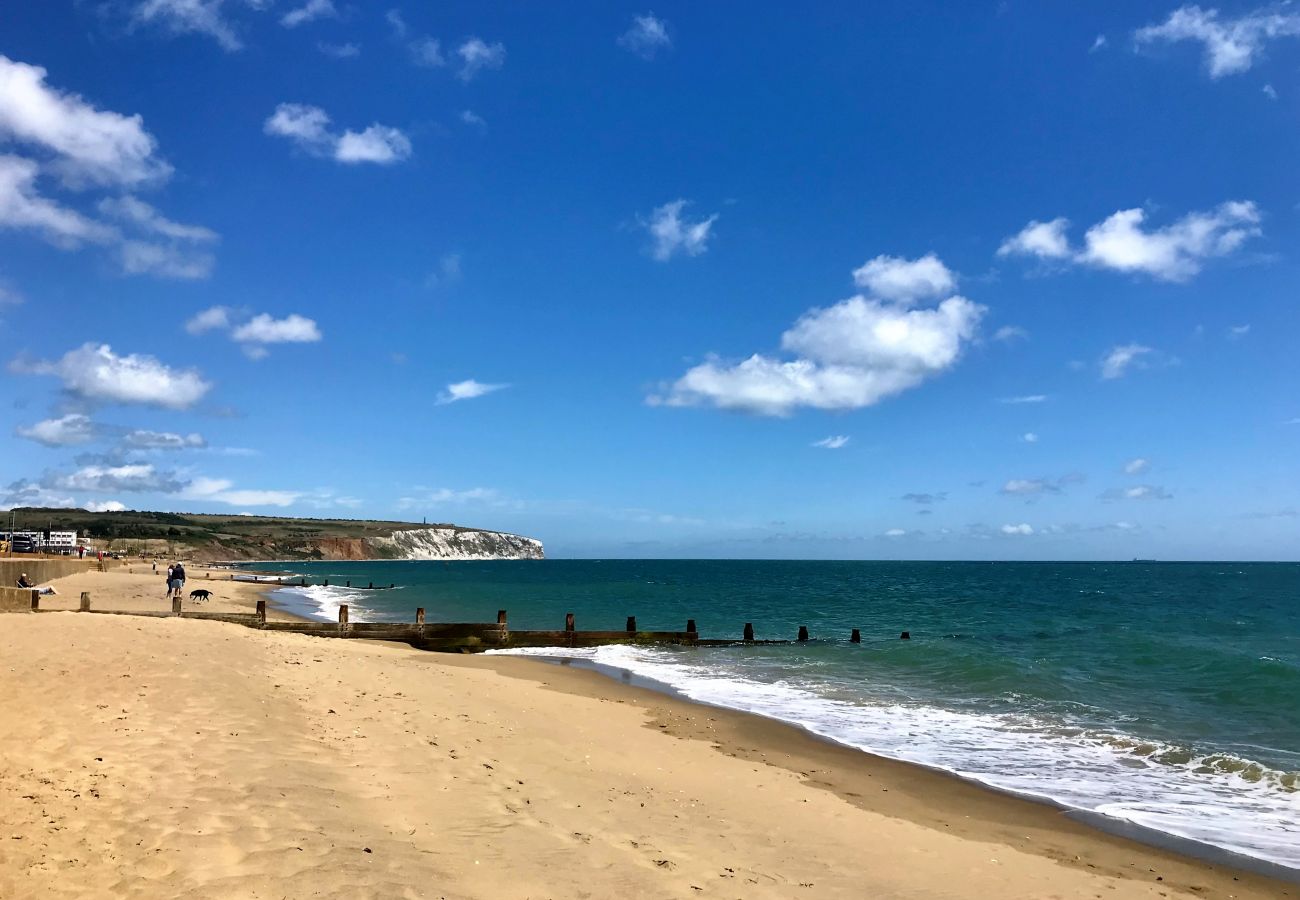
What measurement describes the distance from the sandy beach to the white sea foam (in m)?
1.19

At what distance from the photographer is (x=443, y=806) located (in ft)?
27.0

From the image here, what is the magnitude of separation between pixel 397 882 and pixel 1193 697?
2217 centimetres

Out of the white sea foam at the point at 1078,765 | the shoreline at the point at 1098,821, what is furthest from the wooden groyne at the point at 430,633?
the shoreline at the point at 1098,821

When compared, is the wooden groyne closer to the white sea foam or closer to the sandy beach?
the white sea foam

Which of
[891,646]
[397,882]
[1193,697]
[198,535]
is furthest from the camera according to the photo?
[198,535]

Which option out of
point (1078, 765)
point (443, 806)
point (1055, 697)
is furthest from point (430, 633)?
point (443, 806)

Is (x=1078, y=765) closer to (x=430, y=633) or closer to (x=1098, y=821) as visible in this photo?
(x=1098, y=821)

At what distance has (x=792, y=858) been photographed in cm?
810

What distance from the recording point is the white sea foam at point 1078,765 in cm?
1084

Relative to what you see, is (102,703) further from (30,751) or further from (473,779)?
(473,779)

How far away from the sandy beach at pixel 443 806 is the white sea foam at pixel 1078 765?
1189 mm

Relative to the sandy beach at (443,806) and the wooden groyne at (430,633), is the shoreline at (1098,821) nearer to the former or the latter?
the sandy beach at (443,806)

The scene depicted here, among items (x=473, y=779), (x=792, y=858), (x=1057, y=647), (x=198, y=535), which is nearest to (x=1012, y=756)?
(x=792, y=858)

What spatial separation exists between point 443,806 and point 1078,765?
11.0m
